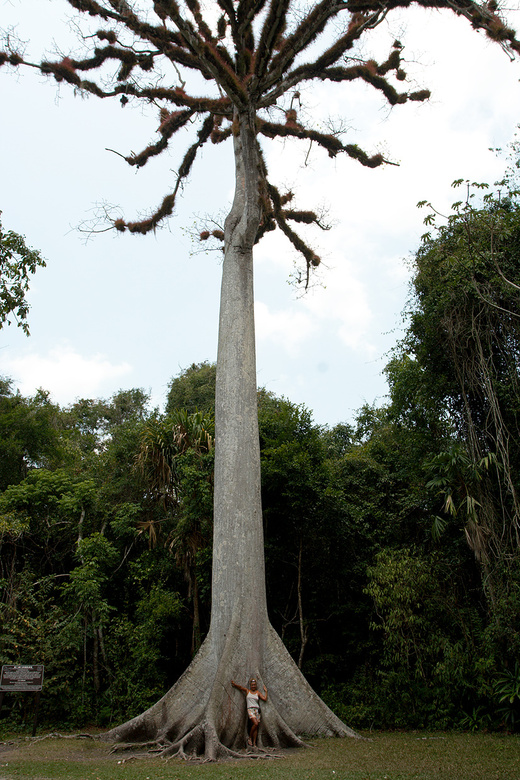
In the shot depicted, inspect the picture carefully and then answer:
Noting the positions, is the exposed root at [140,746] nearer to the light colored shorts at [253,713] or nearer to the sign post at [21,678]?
the light colored shorts at [253,713]

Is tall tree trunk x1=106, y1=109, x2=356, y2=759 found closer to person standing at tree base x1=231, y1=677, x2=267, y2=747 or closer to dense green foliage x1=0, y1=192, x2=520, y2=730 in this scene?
person standing at tree base x1=231, y1=677, x2=267, y2=747

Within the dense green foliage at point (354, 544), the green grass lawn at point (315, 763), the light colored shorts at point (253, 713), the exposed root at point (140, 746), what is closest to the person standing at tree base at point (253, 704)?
the light colored shorts at point (253, 713)

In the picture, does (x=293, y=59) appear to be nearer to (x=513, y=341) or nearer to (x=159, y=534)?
(x=513, y=341)

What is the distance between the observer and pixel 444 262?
940 cm

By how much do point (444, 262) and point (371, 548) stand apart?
5.45m

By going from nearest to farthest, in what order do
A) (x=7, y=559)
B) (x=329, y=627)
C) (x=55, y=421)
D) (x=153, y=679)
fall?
(x=153, y=679) < (x=7, y=559) < (x=329, y=627) < (x=55, y=421)

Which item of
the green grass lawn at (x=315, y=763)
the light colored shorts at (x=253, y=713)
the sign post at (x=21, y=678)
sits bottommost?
the green grass lawn at (x=315, y=763)

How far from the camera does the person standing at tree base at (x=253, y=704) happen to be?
605 cm

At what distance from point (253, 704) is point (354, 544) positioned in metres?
5.39

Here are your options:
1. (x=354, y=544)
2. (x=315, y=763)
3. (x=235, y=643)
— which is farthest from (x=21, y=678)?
(x=354, y=544)

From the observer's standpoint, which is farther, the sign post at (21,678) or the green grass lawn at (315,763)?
the sign post at (21,678)

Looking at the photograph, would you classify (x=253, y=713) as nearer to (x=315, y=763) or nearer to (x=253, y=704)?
(x=253, y=704)

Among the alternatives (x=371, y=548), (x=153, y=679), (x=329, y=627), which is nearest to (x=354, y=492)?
(x=371, y=548)

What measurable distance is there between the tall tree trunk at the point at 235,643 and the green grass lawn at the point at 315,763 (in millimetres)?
414
